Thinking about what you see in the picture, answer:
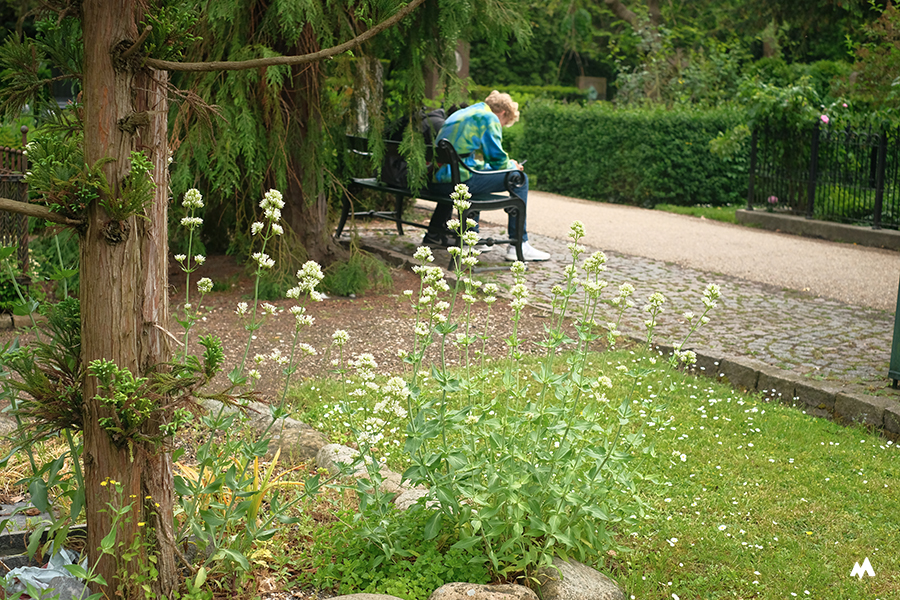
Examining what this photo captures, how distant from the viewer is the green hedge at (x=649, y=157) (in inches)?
585

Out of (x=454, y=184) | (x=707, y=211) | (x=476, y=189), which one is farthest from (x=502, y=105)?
(x=707, y=211)

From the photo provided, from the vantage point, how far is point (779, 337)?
21.0ft

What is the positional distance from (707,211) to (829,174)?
82.4 inches

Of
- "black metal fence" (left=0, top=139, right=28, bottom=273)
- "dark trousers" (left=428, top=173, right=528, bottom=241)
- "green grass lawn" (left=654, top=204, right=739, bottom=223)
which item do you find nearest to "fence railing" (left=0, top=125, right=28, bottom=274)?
"black metal fence" (left=0, top=139, right=28, bottom=273)

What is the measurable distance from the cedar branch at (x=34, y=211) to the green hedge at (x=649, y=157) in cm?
1356

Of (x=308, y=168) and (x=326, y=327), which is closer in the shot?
(x=326, y=327)

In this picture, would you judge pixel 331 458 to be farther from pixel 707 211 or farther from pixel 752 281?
pixel 707 211

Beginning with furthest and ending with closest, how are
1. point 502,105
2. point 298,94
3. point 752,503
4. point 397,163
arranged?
1. point 502,105
2. point 397,163
3. point 298,94
4. point 752,503

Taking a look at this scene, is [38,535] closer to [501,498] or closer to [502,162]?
[501,498]

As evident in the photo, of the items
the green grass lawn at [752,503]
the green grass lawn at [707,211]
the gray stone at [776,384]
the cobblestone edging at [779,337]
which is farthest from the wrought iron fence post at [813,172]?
the green grass lawn at [752,503]

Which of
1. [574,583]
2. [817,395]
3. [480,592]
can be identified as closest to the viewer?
[480,592]

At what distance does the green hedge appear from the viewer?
14.9 metres

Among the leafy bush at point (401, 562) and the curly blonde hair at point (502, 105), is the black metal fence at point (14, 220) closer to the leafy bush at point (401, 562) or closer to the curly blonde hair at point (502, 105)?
the leafy bush at point (401, 562)

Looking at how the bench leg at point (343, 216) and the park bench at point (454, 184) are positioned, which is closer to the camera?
the park bench at point (454, 184)
